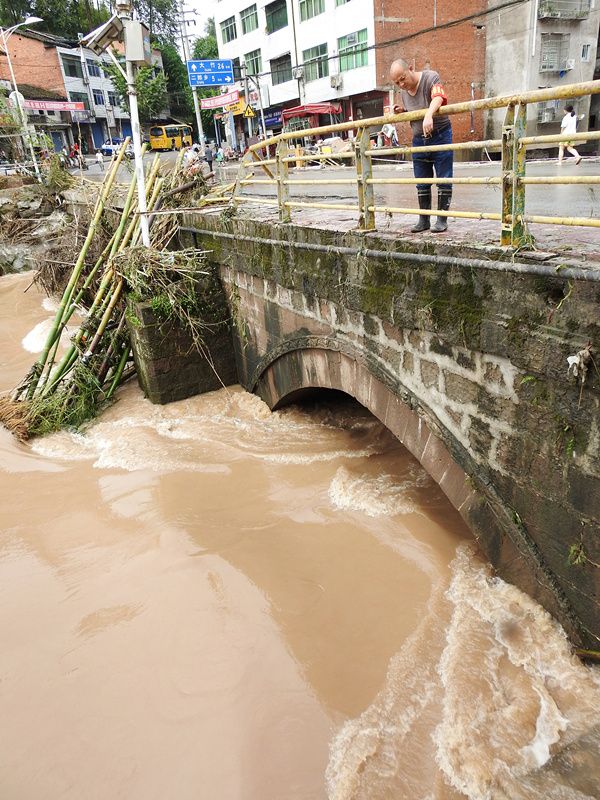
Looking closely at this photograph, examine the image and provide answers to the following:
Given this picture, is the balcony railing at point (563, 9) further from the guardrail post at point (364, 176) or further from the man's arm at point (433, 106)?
the guardrail post at point (364, 176)

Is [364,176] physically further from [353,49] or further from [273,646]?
[353,49]

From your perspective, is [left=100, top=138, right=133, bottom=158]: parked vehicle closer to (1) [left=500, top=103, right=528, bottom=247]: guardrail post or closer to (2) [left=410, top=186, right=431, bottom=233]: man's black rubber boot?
(2) [left=410, top=186, right=431, bottom=233]: man's black rubber boot

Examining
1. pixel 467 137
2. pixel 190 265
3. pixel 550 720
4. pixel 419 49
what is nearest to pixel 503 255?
pixel 550 720

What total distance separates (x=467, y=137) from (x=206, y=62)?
10874 mm

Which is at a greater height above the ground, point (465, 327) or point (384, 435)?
point (465, 327)

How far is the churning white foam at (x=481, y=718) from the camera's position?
3156mm

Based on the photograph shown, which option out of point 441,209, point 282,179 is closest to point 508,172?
point 441,209

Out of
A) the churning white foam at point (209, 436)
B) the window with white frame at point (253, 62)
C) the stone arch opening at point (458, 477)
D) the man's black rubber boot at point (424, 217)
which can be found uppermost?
the window with white frame at point (253, 62)

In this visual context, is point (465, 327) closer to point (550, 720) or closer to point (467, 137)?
point (550, 720)

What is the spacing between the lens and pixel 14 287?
56.5 feet

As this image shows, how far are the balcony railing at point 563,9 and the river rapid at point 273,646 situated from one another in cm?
2227

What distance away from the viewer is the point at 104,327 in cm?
805

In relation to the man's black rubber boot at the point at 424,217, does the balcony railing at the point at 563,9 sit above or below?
above

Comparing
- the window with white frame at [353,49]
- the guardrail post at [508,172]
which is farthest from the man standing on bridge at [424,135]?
the window with white frame at [353,49]
